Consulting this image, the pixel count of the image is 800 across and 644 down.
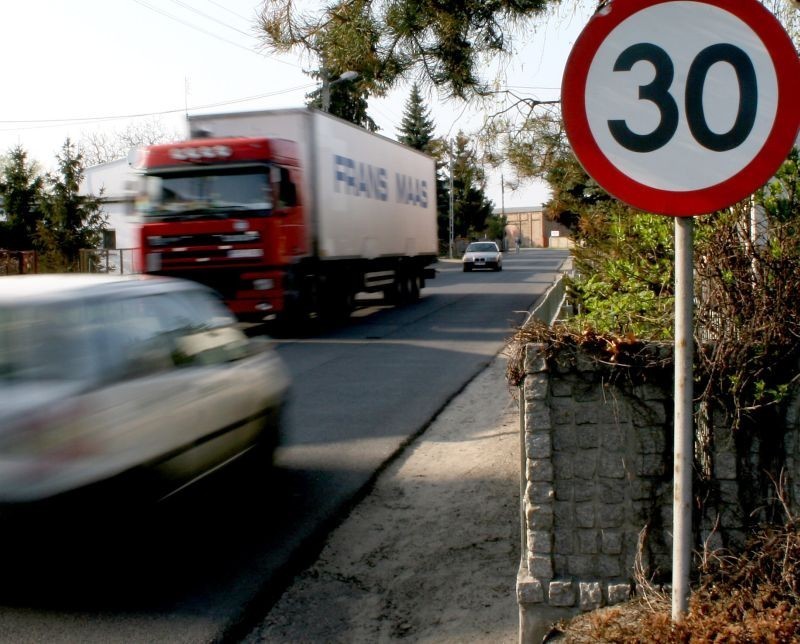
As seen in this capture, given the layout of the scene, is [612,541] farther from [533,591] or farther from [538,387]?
[538,387]

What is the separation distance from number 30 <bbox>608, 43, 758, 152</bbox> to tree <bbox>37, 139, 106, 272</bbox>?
1161 inches

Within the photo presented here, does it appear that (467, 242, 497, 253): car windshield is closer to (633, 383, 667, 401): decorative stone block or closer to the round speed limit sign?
(633, 383, 667, 401): decorative stone block

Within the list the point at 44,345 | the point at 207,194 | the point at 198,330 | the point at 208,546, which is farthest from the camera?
the point at 207,194

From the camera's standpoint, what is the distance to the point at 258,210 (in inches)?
642

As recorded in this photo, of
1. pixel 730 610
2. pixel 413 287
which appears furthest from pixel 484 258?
pixel 730 610

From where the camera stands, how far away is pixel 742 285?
3.80 metres

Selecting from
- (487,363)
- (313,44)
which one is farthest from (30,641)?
(487,363)

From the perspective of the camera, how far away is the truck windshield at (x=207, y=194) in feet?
53.3

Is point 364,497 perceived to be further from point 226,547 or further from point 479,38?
point 479,38

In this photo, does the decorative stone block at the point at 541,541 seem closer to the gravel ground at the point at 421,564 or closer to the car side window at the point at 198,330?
the gravel ground at the point at 421,564

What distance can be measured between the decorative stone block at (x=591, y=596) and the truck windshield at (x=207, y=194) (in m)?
13.1

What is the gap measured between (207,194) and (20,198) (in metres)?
20.7

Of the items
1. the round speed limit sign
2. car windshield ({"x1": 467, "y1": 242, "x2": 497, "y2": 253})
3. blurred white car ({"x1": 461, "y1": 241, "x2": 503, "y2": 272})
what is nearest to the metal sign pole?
the round speed limit sign

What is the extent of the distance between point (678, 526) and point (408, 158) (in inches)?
934
